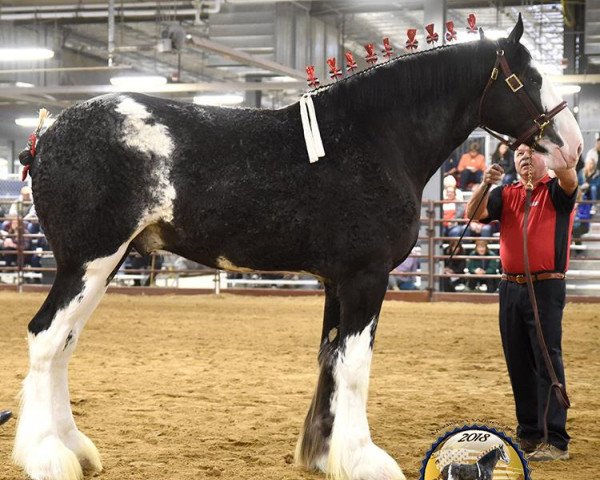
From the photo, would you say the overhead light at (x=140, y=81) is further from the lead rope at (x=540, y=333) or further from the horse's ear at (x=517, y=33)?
the horse's ear at (x=517, y=33)

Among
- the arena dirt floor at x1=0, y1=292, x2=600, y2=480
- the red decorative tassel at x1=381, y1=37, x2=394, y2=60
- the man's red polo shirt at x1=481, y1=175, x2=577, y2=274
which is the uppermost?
the red decorative tassel at x1=381, y1=37, x2=394, y2=60

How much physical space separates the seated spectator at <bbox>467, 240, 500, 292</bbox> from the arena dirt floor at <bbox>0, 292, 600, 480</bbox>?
7.83ft

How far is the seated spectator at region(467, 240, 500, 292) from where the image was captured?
14266 millimetres

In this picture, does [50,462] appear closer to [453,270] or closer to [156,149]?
[156,149]

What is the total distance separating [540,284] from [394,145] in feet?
4.28

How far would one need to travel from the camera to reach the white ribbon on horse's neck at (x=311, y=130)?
3.89 meters

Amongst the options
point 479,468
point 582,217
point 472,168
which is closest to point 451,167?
point 472,168

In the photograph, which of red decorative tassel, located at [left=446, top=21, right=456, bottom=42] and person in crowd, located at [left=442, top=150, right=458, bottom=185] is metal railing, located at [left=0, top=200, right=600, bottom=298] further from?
red decorative tassel, located at [left=446, top=21, right=456, bottom=42]

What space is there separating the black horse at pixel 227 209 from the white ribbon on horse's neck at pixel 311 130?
0.05m

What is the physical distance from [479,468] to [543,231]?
2042 mm

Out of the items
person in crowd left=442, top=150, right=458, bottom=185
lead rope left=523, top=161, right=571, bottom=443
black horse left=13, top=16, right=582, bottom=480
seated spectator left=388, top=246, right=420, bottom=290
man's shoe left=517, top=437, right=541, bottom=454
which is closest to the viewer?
black horse left=13, top=16, right=582, bottom=480

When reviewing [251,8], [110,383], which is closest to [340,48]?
[251,8]

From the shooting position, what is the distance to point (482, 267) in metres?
14.5

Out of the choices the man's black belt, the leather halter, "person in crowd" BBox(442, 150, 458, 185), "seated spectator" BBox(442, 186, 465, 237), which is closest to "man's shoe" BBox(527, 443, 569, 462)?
the man's black belt
